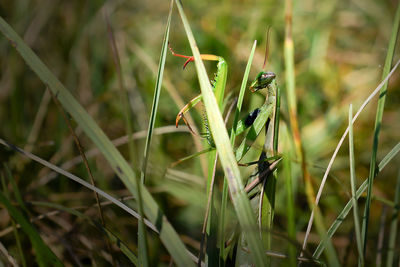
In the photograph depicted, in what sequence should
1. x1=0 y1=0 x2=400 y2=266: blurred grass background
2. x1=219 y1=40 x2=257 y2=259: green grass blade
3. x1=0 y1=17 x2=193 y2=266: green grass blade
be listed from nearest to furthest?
1. x1=0 y1=17 x2=193 y2=266: green grass blade
2. x1=219 y1=40 x2=257 y2=259: green grass blade
3. x1=0 y1=0 x2=400 y2=266: blurred grass background

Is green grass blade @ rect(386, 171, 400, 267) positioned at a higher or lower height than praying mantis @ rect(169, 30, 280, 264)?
lower

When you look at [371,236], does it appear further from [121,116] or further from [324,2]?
[324,2]

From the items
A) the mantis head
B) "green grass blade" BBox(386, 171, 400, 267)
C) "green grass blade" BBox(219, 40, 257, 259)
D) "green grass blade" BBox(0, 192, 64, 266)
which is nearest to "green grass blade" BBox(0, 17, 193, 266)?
"green grass blade" BBox(219, 40, 257, 259)

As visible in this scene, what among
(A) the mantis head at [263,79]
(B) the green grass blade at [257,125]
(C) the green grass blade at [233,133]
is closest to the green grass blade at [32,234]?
(C) the green grass blade at [233,133]

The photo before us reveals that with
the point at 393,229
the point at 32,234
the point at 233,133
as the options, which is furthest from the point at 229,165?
the point at 393,229

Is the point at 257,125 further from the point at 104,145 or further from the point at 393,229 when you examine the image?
the point at 393,229

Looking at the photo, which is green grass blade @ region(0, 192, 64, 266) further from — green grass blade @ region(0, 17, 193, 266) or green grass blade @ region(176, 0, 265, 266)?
green grass blade @ region(176, 0, 265, 266)

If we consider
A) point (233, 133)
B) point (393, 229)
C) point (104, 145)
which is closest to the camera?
point (104, 145)
